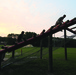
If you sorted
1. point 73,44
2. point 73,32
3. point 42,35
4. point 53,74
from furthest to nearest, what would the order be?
1. point 73,44
2. point 73,32
3. point 42,35
4. point 53,74

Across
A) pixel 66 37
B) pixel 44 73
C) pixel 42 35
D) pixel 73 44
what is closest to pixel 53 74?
pixel 44 73

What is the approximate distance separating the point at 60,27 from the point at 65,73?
8.93ft

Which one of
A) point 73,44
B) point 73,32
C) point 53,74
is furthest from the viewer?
point 73,44

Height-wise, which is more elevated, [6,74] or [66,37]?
[66,37]

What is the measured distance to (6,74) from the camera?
4.68 meters

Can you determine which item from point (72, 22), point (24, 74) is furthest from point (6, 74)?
point (72, 22)

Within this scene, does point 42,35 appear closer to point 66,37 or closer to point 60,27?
point 60,27

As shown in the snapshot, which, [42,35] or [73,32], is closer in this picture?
[42,35]

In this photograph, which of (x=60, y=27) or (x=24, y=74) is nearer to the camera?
Result: (x=24, y=74)

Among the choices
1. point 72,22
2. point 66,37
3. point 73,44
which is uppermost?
point 72,22

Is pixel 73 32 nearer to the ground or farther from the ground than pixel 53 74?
farther from the ground

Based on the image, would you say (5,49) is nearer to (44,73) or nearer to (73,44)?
(44,73)

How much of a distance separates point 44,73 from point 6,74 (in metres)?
2.17

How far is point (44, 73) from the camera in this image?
473 centimetres
